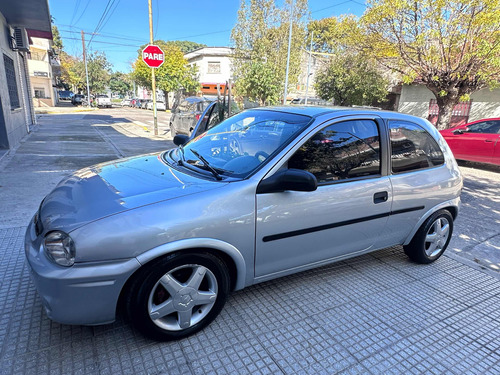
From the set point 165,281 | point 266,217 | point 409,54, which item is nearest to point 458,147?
point 409,54

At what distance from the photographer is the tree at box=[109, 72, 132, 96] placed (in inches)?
3178

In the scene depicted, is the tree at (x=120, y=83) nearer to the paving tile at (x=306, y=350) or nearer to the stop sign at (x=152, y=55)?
the stop sign at (x=152, y=55)

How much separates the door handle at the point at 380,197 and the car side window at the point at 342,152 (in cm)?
18

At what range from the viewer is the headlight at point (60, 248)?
1890mm

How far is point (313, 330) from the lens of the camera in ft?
8.07

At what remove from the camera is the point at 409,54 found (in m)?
11.7

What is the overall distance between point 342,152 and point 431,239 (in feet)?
5.20

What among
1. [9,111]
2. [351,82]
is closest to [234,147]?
[9,111]

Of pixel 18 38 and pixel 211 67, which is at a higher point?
pixel 211 67

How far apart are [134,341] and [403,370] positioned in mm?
1826

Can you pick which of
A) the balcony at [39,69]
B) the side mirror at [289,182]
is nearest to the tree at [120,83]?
the balcony at [39,69]

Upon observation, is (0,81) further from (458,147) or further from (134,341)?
(458,147)

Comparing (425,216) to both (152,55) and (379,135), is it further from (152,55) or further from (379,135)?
(152,55)

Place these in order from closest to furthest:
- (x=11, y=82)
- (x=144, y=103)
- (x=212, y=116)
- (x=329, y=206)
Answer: (x=329, y=206) < (x=212, y=116) < (x=11, y=82) < (x=144, y=103)
